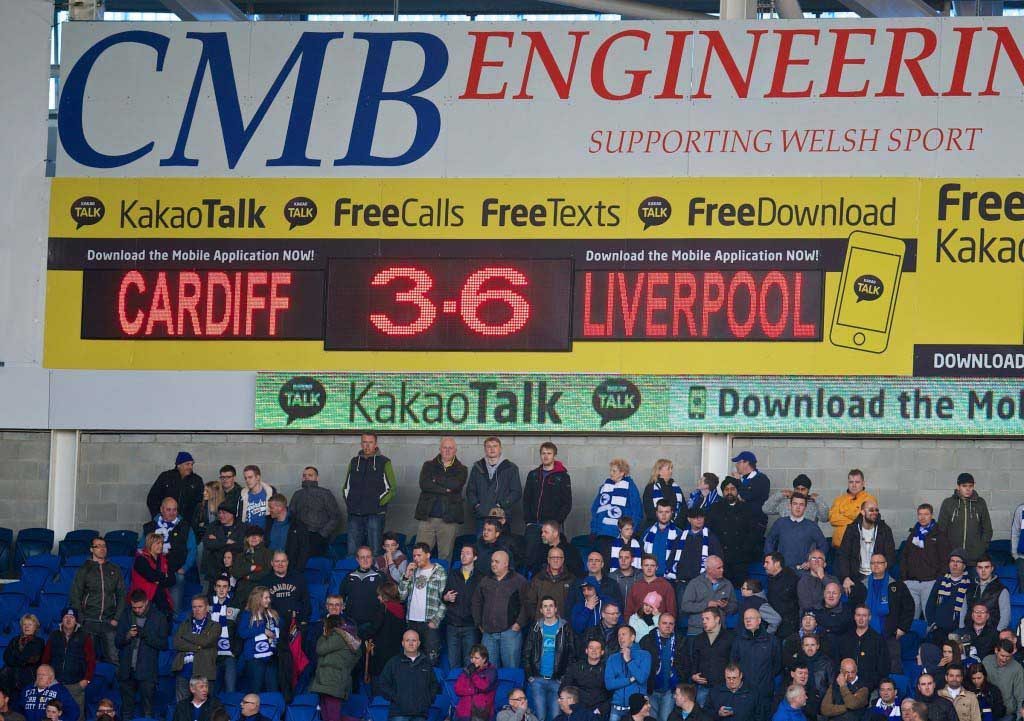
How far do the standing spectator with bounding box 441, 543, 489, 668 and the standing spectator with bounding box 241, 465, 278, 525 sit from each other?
2.39 m

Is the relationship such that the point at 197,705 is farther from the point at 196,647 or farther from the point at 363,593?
the point at 363,593

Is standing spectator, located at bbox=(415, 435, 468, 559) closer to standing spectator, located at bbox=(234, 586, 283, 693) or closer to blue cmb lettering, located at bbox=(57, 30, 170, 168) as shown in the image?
standing spectator, located at bbox=(234, 586, 283, 693)

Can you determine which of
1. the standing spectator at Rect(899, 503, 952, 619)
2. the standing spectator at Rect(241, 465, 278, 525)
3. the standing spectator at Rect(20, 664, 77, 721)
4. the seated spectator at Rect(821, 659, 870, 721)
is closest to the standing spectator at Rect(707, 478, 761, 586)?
the standing spectator at Rect(899, 503, 952, 619)

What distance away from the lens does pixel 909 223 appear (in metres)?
17.5

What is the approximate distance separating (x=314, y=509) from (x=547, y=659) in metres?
3.47

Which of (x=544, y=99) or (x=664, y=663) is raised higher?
(x=544, y=99)

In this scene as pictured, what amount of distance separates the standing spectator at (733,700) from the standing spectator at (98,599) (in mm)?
5654

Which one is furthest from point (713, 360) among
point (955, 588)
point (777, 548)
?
point (955, 588)

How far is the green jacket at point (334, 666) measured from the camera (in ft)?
50.7

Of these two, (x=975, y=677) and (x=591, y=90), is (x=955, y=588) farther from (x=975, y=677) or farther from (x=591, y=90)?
(x=591, y=90)

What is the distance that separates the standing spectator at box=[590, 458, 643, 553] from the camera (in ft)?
55.5

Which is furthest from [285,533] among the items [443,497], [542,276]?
[542,276]

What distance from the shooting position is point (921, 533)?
16438mm

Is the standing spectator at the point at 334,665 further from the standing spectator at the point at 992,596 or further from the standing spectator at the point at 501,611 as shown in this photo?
the standing spectator at the point at 992,596
